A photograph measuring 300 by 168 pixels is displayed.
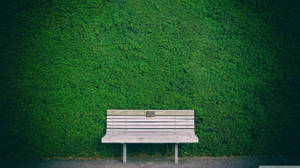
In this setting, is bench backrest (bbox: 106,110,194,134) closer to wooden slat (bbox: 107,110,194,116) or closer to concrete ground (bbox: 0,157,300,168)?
wooden slat (bbox: 107,110,194,116)

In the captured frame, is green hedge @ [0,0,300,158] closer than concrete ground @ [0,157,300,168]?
No

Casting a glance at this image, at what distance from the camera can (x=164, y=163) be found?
377 cm

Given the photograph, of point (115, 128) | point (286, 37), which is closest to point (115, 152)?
point (115, 128)

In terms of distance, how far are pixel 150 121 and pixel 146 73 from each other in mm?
937

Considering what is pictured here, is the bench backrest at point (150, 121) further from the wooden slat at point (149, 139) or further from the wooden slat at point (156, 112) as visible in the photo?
the wooden slat at point (149, 139)

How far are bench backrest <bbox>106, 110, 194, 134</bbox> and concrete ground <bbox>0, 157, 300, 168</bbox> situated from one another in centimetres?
56

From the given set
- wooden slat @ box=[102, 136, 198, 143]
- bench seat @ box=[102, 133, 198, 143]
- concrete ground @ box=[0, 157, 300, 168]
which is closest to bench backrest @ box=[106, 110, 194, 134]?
bench seat @ box=[102, 133, 198, 143]

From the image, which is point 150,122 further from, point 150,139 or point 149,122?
point 150,139

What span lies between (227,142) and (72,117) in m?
3.08

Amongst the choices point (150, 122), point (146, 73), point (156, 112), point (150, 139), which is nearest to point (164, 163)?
point (150, 139)

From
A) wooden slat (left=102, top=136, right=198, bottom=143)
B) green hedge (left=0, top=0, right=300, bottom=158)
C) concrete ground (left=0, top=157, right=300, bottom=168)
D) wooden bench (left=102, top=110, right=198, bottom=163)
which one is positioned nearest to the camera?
wooden slat (left=102, top=136, right=198, bottom=143)

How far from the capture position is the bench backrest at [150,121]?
3932mm

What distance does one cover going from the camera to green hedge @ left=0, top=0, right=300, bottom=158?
160 inches

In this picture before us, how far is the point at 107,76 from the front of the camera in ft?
13.4
